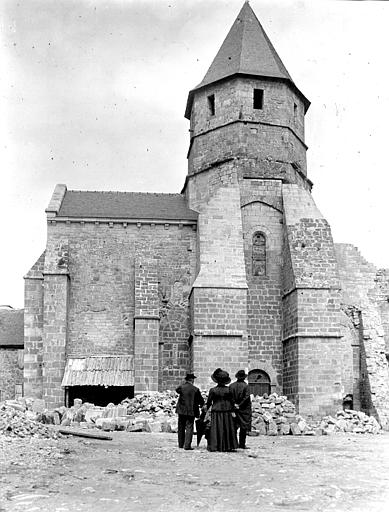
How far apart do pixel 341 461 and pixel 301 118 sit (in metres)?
19.5

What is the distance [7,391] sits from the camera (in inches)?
1085

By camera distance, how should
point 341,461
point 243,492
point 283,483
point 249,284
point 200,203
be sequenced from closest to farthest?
point 243,492 → point 283,483 → point 341,461 → point 249,284 → point 200,203

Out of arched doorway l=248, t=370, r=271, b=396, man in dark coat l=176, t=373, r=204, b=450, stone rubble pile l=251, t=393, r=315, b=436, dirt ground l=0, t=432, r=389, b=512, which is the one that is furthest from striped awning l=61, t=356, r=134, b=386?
man in dark coat l=176, t=373, r=204, b=450

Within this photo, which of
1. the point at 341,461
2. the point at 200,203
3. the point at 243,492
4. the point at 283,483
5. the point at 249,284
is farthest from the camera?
the point at 200,203

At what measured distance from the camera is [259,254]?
2547 cm

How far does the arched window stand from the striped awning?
5568 mm

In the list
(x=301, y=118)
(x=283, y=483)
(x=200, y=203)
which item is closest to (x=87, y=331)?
(x=200, y=203)

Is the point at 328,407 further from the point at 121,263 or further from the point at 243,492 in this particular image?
the point at 243,492

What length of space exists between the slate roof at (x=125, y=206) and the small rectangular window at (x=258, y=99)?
15.8 feet

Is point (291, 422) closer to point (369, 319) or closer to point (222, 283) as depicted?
point (222, 283)

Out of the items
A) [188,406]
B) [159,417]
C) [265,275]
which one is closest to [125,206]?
[265,275]

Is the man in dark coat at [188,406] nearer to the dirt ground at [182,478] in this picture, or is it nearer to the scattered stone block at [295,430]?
the dirt ground at [182,478]

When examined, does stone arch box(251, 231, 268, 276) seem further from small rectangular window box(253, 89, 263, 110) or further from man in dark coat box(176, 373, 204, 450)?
man in dark coat box(176, 373, 204, 450)

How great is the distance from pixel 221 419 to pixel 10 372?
58.4 feet
